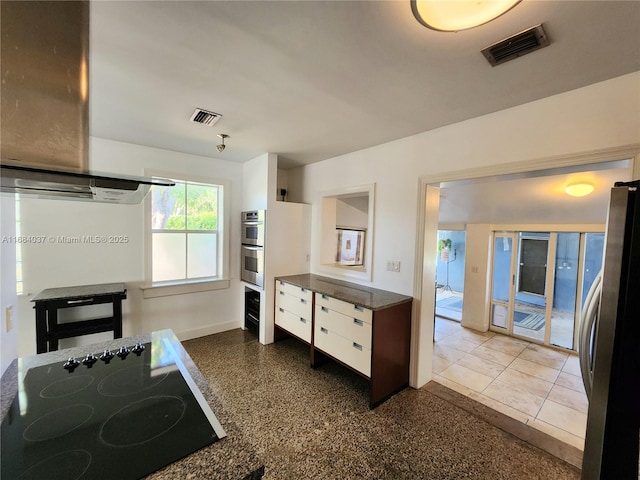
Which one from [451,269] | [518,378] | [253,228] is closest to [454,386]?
[518,378]

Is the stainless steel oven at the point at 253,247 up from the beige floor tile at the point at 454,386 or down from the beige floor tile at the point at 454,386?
up

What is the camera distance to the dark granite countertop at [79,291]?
2.47 m

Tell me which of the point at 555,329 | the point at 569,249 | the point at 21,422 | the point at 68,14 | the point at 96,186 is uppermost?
the point at 68,14

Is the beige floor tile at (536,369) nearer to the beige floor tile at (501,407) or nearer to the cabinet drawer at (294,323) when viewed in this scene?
the beige floor tile at (501,407)

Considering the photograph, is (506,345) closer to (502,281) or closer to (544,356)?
(544,356)

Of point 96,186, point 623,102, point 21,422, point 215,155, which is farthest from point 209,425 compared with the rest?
point 215,155

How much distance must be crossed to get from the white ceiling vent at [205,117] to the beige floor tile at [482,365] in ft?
12.7

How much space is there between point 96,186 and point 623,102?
2.72 meters

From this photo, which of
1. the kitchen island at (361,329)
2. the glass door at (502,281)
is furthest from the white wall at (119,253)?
the glass door at (502,281)

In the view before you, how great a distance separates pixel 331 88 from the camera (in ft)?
5.82

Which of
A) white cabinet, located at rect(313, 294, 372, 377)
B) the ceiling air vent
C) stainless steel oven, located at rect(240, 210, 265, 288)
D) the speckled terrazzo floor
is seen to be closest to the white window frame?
stainless steel oven, located at rect(240, 210, 265, 288)

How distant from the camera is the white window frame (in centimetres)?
323

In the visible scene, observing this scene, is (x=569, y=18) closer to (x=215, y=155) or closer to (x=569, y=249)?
(x=215, y=155)

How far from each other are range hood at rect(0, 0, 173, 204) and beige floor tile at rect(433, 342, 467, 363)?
157 inches
